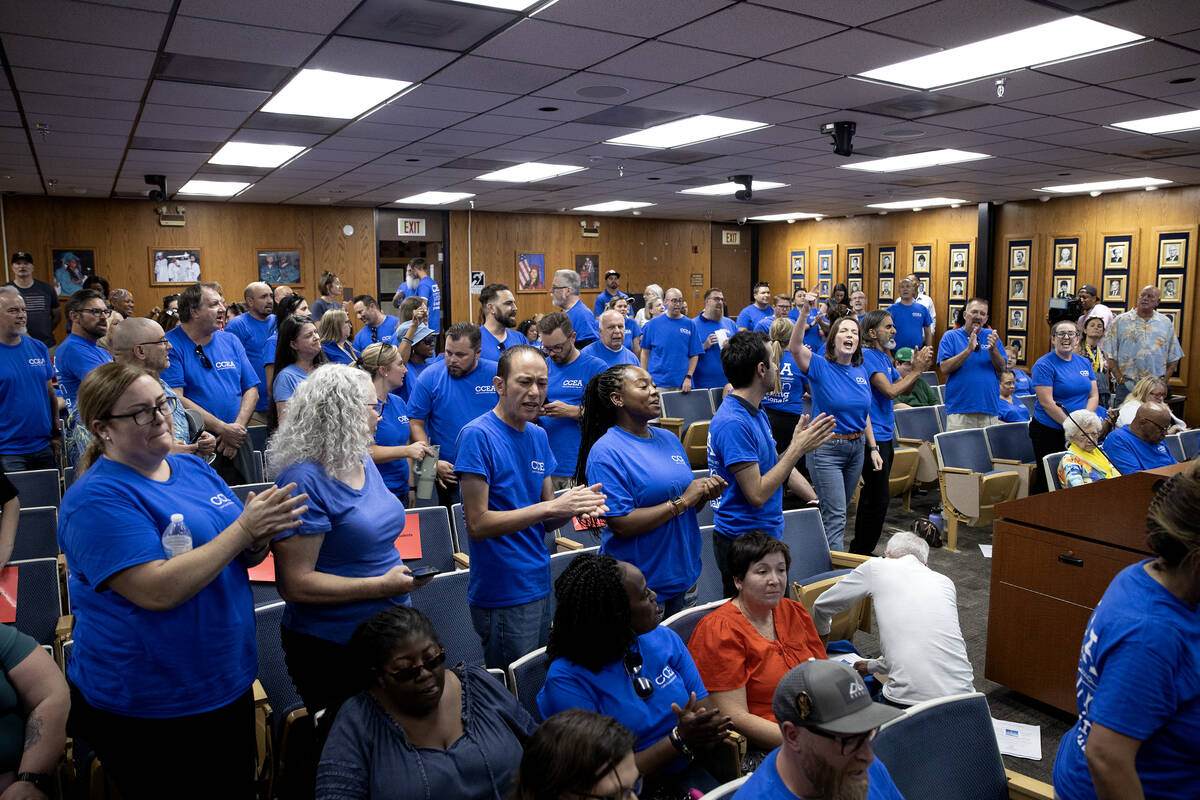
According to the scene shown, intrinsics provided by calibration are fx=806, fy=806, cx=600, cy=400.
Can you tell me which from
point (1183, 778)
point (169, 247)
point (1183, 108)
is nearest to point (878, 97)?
point (1183, 108)

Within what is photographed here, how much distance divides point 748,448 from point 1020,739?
1.73 metres

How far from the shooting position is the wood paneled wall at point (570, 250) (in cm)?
1405

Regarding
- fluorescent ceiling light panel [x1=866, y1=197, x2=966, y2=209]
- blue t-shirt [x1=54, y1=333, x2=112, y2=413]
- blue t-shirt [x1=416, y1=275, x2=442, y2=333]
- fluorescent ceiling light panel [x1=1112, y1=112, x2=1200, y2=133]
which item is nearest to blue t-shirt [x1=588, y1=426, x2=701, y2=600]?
blue t-shirt [x1=54, y1=333, x2=112, y2=413]

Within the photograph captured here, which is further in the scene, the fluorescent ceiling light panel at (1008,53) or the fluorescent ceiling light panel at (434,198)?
the fluorescent ceiling light panel at (434,198)

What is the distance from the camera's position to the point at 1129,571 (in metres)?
1.80

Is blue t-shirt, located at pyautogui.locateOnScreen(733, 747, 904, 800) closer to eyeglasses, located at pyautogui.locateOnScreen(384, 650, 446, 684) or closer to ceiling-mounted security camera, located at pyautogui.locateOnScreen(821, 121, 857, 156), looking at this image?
eyeglasses, located at pyautogui.locateOnScreen(384, 650, 446, 684)

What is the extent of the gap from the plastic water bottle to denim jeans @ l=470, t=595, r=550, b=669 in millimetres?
1082

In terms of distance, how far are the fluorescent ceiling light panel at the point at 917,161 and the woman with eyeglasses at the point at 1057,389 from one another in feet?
8.05

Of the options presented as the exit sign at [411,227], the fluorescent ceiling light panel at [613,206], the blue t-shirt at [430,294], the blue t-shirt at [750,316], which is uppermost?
the fluorescent ceiling light panel at [613,206]

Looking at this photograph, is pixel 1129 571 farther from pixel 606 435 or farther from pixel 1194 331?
pixel 1194 331

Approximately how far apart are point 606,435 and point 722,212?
1201 centimetres

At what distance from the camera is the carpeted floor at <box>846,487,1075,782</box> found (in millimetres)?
3424

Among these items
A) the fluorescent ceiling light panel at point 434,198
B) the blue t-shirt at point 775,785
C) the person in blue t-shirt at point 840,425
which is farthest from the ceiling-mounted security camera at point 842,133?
the fluorescent ceiling light panel at point 434,198

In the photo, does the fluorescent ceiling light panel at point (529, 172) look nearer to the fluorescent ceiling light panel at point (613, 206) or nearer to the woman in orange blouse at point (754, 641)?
the fluorescent ceiling light panel at point (613, 206)
